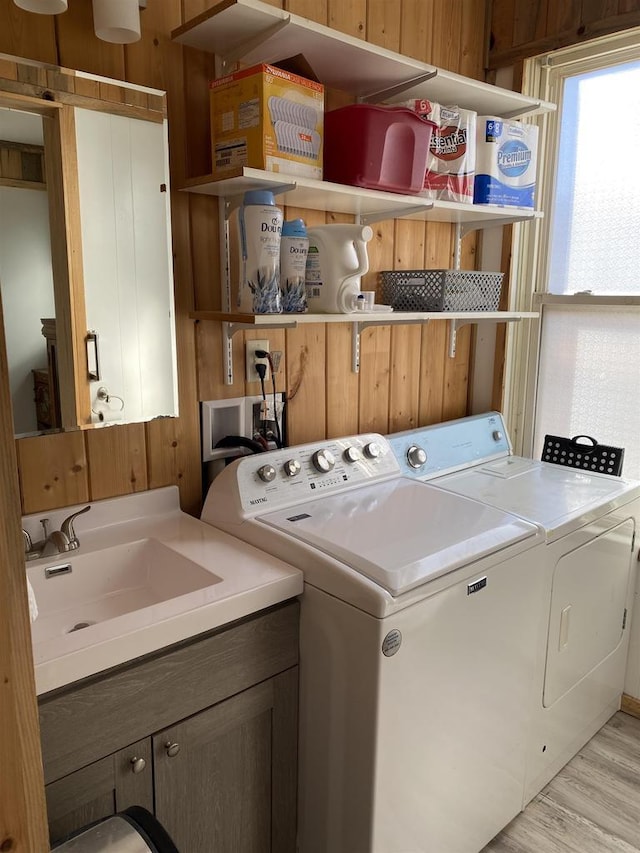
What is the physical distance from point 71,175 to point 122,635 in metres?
1.03

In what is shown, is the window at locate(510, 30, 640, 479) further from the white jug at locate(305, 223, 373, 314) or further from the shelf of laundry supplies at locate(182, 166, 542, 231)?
the white jug at locate(305, 223, 373, 314)

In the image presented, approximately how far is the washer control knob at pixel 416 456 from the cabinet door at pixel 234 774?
0.86 metres

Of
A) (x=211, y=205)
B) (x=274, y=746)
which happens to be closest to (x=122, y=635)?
(x=274, y=746)

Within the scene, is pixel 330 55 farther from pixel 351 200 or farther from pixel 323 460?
pixel 323 460

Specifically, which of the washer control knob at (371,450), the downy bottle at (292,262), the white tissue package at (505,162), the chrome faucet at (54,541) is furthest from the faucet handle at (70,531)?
the white tissue package at (505,162)

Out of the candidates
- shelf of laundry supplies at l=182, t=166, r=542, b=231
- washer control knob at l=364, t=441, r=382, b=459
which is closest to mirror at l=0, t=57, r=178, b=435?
shelf of laundry supplies at l=182, t=166, r=542, b=231

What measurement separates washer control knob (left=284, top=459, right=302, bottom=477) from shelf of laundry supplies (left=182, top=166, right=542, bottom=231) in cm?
72

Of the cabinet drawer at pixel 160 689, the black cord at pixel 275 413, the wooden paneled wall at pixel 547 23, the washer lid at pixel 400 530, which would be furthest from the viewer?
the wooden paneled wall at pixel 547 23

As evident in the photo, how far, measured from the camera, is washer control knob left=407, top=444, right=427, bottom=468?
2.17 m

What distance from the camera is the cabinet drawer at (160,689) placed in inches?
45.9

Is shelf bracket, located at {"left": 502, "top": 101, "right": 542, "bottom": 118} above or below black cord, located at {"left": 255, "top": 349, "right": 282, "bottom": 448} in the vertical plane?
above

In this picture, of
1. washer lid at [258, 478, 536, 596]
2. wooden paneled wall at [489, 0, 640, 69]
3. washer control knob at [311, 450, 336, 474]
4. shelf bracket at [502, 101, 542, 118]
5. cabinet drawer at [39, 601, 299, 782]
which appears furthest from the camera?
shelf bracket at [502, 101, 542, 118]

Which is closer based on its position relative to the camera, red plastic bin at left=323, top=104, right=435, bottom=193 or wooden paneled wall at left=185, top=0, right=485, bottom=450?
red plastic bin at left=323, top=104, right=435, bottom=193

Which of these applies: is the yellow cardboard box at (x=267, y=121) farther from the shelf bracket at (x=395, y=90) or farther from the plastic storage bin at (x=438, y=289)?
the plastic storage bin at (x=438, y=289)
